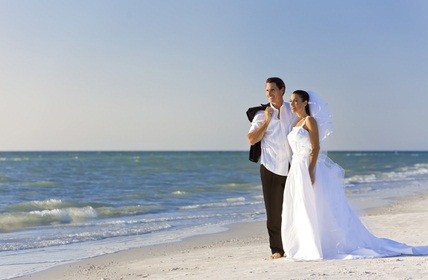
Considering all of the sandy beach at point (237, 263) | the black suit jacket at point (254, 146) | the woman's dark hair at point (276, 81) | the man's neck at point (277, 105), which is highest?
the woman's dark hair at point (276, 81)

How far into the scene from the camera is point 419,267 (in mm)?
6102

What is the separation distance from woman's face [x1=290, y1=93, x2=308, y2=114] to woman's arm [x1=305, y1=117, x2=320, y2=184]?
16cm

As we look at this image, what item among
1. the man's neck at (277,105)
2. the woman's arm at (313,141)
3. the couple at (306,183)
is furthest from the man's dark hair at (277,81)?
the woman's arm at (313,141)

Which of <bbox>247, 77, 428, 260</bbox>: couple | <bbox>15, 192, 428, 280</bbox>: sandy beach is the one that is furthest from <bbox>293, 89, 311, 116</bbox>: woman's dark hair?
<bbox>15, 192, 428, 280</bbox>: sandy beach

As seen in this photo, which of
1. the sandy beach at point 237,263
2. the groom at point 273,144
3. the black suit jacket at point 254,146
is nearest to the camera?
the sandy beach at point 237,263

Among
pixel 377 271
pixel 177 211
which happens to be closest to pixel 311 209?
pixel 377 271

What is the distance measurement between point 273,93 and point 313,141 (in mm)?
686

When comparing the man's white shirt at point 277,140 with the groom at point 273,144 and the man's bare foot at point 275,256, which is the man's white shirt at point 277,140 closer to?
the groom at point 273,144

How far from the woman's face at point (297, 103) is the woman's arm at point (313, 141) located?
156 millimetres

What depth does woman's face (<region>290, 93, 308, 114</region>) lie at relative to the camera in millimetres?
6895

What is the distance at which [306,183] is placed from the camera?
683cm

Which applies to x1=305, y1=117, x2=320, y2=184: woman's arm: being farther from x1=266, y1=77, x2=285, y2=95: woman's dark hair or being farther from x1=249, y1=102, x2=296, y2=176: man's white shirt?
x1=266, y1=77, x2=285, y2=95: woman's dark hair

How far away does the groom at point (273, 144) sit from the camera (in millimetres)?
7012

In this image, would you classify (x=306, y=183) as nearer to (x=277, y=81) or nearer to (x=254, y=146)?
(x=254, y=146)
